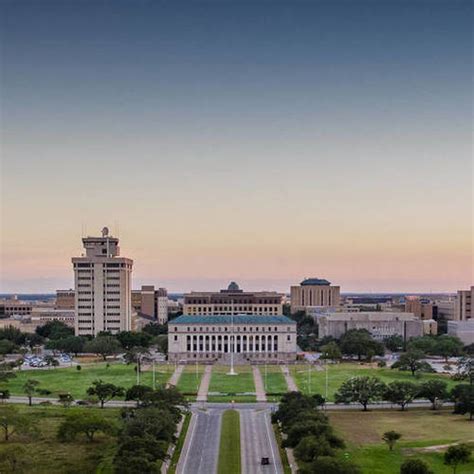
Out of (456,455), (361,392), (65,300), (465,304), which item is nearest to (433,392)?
(361,392)

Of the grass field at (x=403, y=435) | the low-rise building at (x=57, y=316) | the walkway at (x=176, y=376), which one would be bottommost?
the walkway at (x=176, y=376)

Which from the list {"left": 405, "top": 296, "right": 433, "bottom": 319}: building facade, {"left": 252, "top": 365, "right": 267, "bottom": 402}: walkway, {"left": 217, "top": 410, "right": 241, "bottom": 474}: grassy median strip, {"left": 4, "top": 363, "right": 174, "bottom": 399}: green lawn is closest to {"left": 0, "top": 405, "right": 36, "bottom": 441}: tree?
{"left": 217, "top": 410, "right": 241, "bottom": 474}: grassy median strip

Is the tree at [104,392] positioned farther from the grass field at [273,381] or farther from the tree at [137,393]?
the grass field at [273,381]

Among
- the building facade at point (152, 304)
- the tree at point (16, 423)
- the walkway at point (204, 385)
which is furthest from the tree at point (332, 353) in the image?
the building facade at point (152, 304)

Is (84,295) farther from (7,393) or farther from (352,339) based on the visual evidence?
(7,393)

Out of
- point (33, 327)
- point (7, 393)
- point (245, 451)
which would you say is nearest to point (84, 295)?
point (33, 327)

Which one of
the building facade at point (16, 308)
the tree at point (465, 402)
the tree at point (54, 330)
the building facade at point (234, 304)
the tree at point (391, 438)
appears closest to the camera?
the tree at point (391, 438)
